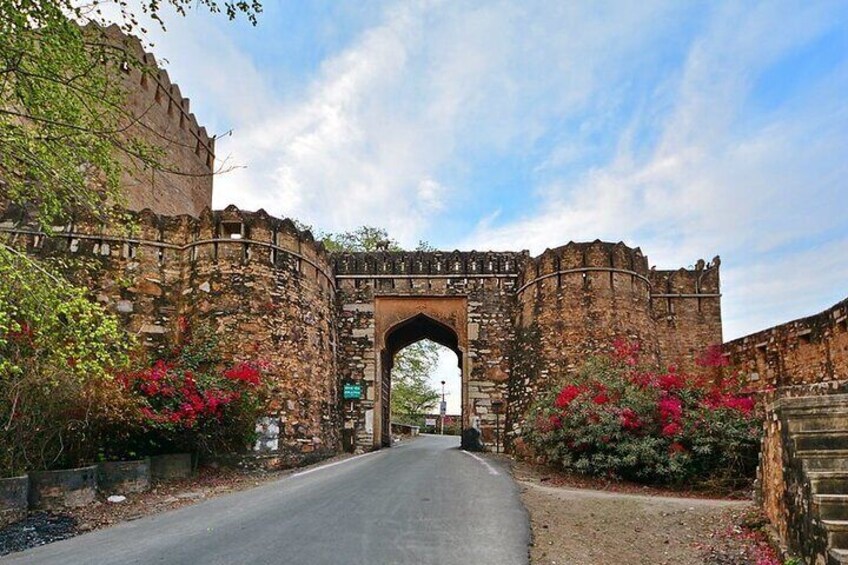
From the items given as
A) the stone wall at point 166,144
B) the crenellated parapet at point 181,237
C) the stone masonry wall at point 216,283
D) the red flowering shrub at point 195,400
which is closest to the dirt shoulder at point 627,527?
the red flowering shrub at point 195,400

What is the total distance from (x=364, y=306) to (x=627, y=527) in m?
13.6

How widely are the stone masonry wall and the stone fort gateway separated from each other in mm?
33

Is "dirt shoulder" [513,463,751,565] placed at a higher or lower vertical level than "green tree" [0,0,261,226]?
lower

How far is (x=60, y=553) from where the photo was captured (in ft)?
18.2

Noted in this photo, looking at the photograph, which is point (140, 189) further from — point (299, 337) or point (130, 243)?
point (299, 337)

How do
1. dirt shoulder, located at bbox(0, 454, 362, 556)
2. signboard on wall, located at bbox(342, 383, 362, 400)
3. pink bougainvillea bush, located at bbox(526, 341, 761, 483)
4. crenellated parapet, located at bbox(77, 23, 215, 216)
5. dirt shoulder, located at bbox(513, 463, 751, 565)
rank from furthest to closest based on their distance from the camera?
1. signboard on wall, located at bbox(342, 383, 362, 400)
2. crenellated parapet, located at bbox(77, 23, 215, 216)
3. pink bougainvillea bush, located at bbox(526, 341, 761, 483)
4. dirt shoulder, located at bbox(0, 454, 362, 556)
5. dirt shoulder, located at bbox(513, 463, 751, 565)

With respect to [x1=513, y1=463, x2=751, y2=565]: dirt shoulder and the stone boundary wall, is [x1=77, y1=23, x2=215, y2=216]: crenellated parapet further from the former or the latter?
the stone boundary wall

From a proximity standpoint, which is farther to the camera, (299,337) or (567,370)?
(567,370)

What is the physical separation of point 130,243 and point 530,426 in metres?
10.4

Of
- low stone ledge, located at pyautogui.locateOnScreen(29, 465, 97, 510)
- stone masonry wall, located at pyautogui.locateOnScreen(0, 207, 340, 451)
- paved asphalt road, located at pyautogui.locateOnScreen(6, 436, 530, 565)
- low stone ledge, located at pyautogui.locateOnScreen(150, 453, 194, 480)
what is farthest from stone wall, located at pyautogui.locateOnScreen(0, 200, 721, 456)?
paved asphalt road, located at pyautogui.locateOnScreen(6, 436, 530, 565)

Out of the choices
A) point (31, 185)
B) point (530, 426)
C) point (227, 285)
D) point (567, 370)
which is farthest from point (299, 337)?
point (31, 185)

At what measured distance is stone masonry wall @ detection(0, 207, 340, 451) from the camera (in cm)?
1388

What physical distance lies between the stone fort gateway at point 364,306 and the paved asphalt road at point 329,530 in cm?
A: 514

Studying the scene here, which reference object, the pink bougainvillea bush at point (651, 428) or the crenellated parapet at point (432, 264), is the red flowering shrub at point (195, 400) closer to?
the pink bougainvillea bush at point (651, 428)
